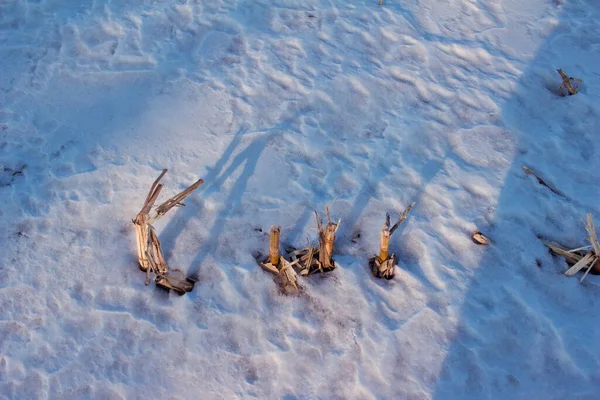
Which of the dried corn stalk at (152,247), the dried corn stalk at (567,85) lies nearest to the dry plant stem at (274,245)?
the dried corn stalk at (152,247)

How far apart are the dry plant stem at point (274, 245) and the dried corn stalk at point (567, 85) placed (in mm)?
2855

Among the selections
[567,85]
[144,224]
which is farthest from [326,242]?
[567,85]

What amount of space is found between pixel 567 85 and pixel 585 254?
1652mm

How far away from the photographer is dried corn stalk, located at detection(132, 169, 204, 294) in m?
3.33

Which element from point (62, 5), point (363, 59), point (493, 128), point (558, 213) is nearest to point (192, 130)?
point (363, 59)

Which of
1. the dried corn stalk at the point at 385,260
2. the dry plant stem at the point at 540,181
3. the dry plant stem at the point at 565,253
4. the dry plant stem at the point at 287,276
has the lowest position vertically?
the dry plant stem at the point at 287,276

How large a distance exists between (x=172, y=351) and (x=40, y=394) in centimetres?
73

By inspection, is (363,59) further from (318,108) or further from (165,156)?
(165,156)

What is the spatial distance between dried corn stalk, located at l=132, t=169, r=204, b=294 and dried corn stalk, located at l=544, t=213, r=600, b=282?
2427mm

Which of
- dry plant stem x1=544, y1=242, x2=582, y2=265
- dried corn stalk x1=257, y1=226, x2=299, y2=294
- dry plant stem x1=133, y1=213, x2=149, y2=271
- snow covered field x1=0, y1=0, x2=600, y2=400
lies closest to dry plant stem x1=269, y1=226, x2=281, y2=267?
dried corn stalk x1=257, y1=226, x2=299, y2=294

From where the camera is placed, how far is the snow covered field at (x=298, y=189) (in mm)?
3227

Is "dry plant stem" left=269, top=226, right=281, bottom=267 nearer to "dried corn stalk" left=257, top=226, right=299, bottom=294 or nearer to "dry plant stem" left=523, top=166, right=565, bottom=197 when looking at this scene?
"dried corn stalk" left=257, top=226, right=299, bottom=294

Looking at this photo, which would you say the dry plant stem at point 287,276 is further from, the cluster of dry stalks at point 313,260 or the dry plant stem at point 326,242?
the dry plant stem at point 326,242

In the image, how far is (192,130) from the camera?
4.24 metres
